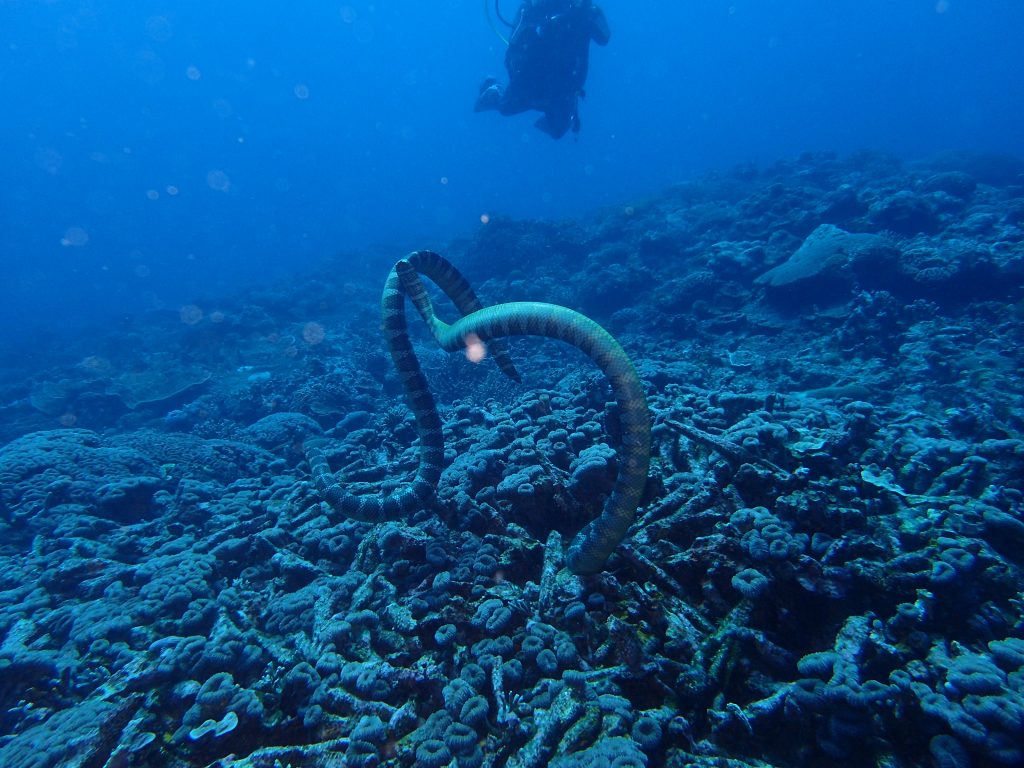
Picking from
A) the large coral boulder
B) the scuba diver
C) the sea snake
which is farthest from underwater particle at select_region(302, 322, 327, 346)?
the large coral boulder

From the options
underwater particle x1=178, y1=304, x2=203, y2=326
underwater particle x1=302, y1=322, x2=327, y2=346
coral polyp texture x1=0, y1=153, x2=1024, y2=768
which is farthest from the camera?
underwater particle x1=178, y1=304, x2=203, y2=326

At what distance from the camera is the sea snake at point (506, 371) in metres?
3.67

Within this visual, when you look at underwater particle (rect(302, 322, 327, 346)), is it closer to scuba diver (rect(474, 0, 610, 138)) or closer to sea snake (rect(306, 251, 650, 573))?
sea snake (rect(306, 251, 650, 573))

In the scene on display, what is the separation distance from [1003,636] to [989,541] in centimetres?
88

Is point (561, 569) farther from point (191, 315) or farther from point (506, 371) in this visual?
point (191, 315)

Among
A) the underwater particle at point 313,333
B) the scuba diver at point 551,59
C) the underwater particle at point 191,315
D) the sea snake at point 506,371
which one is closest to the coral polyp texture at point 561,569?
the sea snake at point 506,371

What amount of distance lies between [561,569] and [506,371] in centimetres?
310

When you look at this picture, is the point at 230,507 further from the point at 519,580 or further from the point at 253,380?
the point at 253,380

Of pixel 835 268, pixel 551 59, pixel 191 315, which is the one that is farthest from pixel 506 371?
pixel 191 315

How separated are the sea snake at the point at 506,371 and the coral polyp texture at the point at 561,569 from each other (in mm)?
35

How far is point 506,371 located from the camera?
637cm

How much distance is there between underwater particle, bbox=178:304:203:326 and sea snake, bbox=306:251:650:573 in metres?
21.3

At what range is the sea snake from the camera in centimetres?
367

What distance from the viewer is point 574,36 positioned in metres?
16.0
